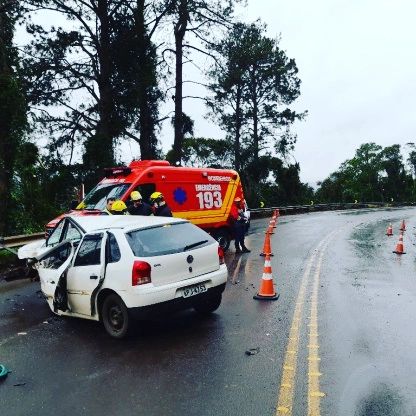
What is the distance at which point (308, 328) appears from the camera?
21.1 feet

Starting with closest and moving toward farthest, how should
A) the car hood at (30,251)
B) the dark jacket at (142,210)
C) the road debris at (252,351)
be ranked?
1. the road debris at (252,351)
2. the car hood at (30,251)
3. the dark jacket at (142,210)

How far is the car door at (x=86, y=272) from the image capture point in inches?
255

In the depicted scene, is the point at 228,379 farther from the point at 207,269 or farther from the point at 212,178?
the point at 212,178

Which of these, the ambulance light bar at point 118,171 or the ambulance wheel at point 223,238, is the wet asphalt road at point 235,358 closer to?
the ambulance light bar at point 118,171

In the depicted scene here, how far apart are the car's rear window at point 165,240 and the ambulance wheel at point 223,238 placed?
7.73 metres

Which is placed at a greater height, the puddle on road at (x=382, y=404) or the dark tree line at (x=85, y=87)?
the dark tree line at (x=85, y=87)

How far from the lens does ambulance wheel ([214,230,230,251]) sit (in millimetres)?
14734

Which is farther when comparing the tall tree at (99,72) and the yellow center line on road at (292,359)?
the tall tree at (99,72)

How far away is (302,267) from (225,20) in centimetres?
1498

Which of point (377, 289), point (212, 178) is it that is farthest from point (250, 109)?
point (377, 289)

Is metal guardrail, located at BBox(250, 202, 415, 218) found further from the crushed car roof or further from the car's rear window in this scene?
the car's rear window

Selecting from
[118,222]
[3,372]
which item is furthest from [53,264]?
[3,372]

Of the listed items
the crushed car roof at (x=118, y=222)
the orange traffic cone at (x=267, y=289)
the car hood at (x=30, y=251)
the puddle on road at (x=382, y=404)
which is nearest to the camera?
the puddle on road at (x=382, y=404)

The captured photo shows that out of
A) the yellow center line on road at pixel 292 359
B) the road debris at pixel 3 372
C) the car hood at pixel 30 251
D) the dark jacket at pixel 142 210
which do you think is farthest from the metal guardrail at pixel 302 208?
the road debris at pixel 3 372
